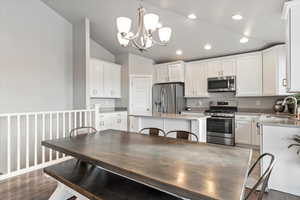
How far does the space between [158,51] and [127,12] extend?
1.72m

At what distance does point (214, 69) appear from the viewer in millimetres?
5164

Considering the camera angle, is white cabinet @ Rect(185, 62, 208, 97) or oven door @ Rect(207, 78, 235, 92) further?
white cabinet @ Rect(185, 62, 208, 97)

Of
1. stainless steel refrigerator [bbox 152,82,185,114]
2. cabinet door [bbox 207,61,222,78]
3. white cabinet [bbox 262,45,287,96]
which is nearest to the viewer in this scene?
white cabinet [bbox 262,45,287,96]

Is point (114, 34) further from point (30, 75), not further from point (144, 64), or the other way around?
point (30, 75)

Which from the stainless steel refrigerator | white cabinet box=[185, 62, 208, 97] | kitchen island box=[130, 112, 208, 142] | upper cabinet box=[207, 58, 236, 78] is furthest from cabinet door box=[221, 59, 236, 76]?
kitchen island box=[130, 112, 208, 142]

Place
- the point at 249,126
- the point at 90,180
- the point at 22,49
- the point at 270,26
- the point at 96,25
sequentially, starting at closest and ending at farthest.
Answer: the point at 90,180 → the point at 270,26 → the point at 22,49 → the point at 249,126 → the point at 96,25

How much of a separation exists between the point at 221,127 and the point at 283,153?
7.46ft

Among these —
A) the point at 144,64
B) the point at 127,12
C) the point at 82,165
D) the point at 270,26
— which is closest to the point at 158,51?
the point at 144,64

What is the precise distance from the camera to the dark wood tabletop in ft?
3.38

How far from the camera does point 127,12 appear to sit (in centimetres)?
402

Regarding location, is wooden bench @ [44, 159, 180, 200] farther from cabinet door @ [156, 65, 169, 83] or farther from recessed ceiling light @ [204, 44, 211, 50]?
cabinet door @ [156, 65, 169, 83]

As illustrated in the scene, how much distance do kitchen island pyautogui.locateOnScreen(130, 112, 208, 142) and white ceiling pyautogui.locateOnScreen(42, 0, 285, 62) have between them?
1.81m

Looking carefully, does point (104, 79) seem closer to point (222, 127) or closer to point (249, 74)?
point (222, 127)

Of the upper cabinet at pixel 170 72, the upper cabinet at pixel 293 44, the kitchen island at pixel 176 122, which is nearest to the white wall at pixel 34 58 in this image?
the kitchen island at pixel 176 122
